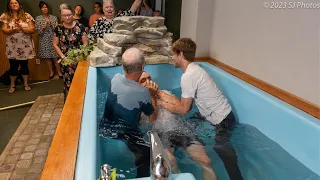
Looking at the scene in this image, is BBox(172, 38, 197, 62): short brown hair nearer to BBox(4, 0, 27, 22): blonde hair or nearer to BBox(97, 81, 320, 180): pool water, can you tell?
BBox(97, 81, 320, 180): pool water

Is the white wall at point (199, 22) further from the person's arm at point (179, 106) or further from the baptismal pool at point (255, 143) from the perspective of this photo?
the person's arm at point (179, 106)

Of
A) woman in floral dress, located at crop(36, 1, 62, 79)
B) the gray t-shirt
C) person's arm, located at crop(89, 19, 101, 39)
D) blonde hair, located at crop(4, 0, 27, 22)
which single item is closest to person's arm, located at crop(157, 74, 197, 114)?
the gray t-shirt

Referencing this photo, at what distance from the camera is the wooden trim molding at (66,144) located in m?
1.00

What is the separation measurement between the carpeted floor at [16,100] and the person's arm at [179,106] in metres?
1.69

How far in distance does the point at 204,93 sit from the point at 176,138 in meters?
0.37

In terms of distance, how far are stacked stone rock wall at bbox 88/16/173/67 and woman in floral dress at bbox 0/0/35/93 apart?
1.82m

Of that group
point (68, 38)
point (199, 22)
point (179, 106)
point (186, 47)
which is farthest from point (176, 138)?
point (68, 38)

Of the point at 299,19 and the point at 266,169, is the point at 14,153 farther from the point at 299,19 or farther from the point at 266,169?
the point at 299,19

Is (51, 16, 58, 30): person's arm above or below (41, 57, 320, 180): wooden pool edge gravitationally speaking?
above

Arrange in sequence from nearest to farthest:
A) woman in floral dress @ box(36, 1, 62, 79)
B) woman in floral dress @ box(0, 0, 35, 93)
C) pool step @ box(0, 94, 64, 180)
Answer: pool step @ box(0, 94, 64, 180) → woman in floral dress @ box(0, 0, 35, 93) → woman in floral dress @ box(36, 1, 62, 79)

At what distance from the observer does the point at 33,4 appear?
199 inches

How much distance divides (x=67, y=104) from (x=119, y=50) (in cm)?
113

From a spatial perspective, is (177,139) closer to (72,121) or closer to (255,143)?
(255,143)

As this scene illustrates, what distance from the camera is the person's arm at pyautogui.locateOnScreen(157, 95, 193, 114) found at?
71.4 inches
